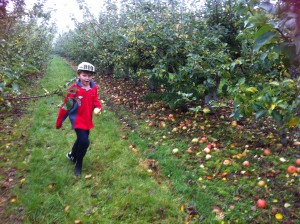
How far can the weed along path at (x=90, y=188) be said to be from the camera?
3.03 m

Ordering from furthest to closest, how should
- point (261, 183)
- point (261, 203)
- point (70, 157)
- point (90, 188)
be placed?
point (70, 157) → point (90, 188) → point (261, 183) → point (261, 203)

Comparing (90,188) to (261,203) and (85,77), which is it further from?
(261,203)

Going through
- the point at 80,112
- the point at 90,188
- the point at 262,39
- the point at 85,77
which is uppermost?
the point at 262,39

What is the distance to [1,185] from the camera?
3645 millimetres

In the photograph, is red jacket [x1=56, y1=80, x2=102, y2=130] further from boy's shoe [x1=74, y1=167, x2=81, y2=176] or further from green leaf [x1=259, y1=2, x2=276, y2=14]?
green leaf [x1=259, y1=2, x2=276, y2=14]

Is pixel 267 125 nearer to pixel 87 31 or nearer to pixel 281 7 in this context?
pixel 281 7

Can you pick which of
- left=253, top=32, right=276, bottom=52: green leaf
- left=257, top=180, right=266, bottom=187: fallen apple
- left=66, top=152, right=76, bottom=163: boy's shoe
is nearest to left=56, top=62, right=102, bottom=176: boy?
left=66, top=152, right=76, bottom=163: boy's shoe

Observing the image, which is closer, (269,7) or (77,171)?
(269,7)

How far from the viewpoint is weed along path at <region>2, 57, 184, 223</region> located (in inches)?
119

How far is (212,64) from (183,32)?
141 centimetres

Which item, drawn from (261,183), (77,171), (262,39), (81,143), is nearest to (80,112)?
(81,143)

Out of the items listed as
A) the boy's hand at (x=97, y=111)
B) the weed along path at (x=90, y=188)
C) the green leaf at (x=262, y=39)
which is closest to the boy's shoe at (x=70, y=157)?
the weed along path at (x=90, y=188)

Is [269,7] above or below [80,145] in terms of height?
above

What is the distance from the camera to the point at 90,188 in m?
3.57
